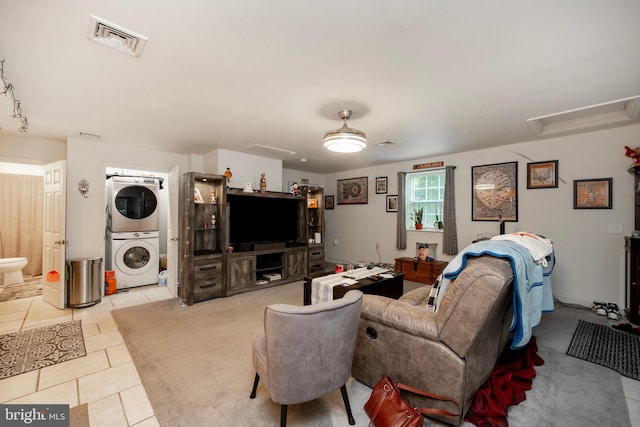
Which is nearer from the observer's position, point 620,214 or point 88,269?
point 620,214

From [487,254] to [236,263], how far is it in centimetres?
362

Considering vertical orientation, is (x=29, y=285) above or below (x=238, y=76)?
below

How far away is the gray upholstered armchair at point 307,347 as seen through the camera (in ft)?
4.45

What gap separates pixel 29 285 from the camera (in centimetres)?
461

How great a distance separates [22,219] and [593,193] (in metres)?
9.38

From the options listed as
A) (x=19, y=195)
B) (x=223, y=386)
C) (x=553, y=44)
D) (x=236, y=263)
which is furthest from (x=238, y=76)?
(x=19, y=195)

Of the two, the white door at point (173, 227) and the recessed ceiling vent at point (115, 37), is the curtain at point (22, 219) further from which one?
the recessed ceiling vent at point (115, 37)

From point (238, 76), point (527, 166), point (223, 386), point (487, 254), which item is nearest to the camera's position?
point (487, 254)

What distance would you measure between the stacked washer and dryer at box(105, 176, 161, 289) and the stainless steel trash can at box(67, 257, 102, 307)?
30.6 inches

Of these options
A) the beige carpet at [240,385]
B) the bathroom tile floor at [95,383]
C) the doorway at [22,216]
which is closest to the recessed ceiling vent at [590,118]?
the beige carpet at [240,385]

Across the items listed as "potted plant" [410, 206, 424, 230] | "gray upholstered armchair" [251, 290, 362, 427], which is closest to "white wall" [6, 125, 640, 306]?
"potted plant" [410, 206, 424, 230]

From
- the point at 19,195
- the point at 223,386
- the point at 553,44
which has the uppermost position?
the point at 553,44

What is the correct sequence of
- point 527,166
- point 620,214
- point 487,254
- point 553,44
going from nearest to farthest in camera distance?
point 487,254 < point 553,44 < point 620,214 < point 527,166

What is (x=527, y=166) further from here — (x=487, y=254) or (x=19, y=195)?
(x=19, y=195)
